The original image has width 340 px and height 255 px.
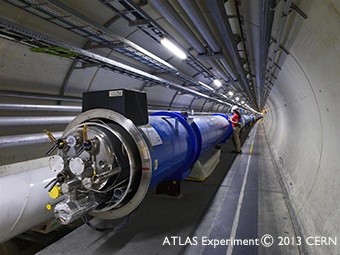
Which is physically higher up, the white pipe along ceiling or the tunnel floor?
the white pipe along ceiling

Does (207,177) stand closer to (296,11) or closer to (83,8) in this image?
(296,11)

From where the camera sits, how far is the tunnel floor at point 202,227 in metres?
2.12

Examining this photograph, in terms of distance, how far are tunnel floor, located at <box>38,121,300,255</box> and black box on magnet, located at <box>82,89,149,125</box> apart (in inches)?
48.6

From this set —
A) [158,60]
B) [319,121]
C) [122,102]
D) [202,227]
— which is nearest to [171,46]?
[158,60]

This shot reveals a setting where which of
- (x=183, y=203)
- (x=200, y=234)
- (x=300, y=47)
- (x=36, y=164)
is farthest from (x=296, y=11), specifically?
(x=36, y=164)

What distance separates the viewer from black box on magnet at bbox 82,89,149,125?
1898 mm

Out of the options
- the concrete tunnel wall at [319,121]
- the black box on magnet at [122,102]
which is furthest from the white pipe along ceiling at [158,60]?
the black box on magnet at [122,102]

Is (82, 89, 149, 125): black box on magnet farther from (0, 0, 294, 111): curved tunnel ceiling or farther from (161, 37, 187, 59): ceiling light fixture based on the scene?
(161, 37, 187, 59): ceiling light fixture

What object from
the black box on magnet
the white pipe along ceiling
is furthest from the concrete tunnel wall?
the black box on magnet

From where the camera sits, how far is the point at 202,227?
250cm

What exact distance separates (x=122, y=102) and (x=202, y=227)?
1.69 m

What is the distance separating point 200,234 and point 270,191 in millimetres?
1885

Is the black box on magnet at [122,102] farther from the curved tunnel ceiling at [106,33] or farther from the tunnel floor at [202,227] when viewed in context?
the tunnel floor at [202,227]

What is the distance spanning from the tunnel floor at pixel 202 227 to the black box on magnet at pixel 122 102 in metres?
1.23
